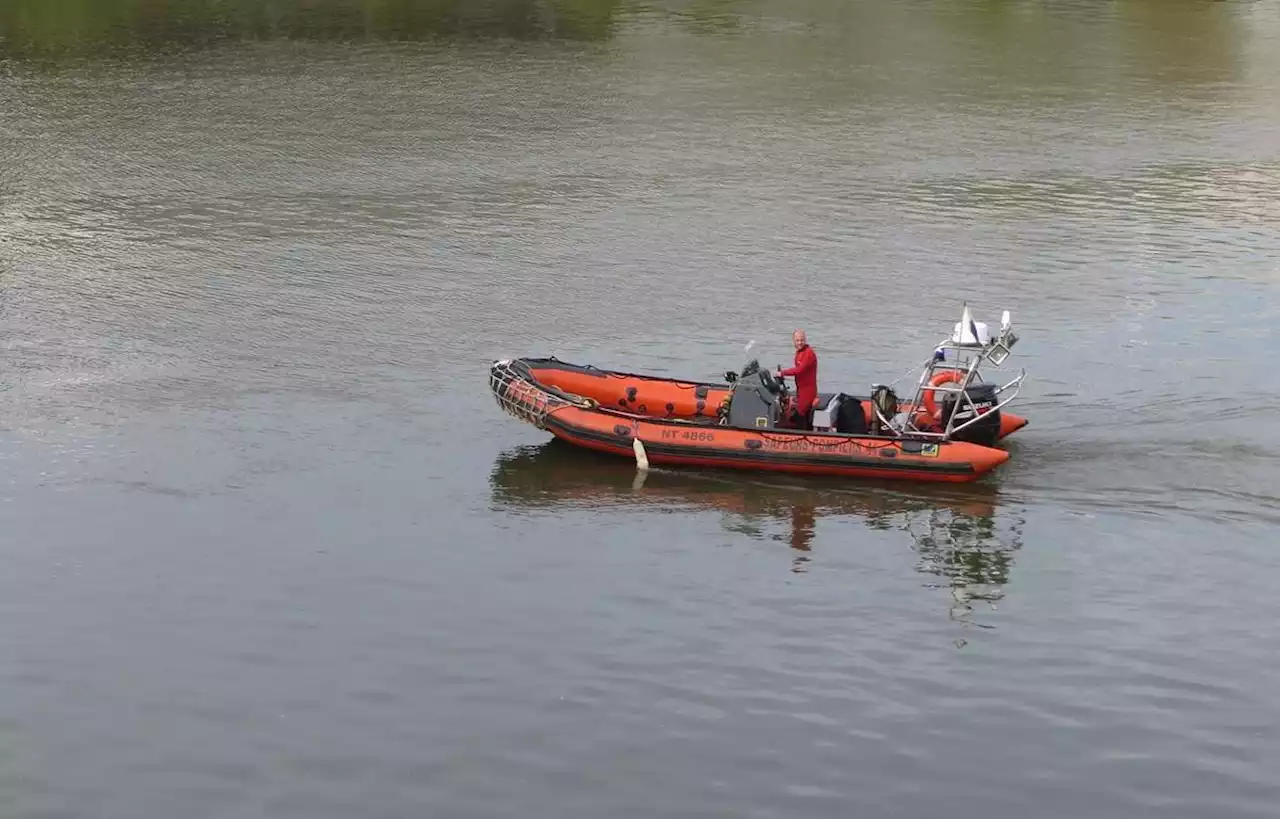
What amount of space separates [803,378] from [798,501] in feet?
6.23

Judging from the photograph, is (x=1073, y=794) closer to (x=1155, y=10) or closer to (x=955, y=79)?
(x=955, y=79)

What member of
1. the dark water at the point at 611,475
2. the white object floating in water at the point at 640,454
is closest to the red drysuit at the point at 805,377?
the dark water at the point at 611,475

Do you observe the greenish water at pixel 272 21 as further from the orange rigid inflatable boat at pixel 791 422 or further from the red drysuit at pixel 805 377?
the red drysuit at pixel 805 377

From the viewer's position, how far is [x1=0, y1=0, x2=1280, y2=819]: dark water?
17.3 meters

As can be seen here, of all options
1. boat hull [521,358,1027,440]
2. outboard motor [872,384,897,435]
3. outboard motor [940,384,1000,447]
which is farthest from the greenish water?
outboard motor [940,384,1000,447]

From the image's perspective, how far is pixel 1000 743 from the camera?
17.3 metres

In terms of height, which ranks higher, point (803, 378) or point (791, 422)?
point (803, 378)

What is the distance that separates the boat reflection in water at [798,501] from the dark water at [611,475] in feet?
0.22

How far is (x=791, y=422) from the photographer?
81.3ft

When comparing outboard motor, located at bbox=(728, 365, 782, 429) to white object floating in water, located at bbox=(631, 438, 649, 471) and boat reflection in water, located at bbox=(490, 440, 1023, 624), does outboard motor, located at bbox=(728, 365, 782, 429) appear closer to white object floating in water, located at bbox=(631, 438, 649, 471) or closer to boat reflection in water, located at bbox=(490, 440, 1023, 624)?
boat reflection in water, located at bbox=(490, 440, 1023, 624)

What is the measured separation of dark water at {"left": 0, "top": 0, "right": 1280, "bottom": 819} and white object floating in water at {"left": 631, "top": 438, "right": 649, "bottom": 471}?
1.68ft

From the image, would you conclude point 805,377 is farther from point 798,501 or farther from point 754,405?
point 798,501

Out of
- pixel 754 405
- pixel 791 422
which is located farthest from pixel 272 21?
pixel 754 405

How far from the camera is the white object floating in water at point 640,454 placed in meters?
24.4
